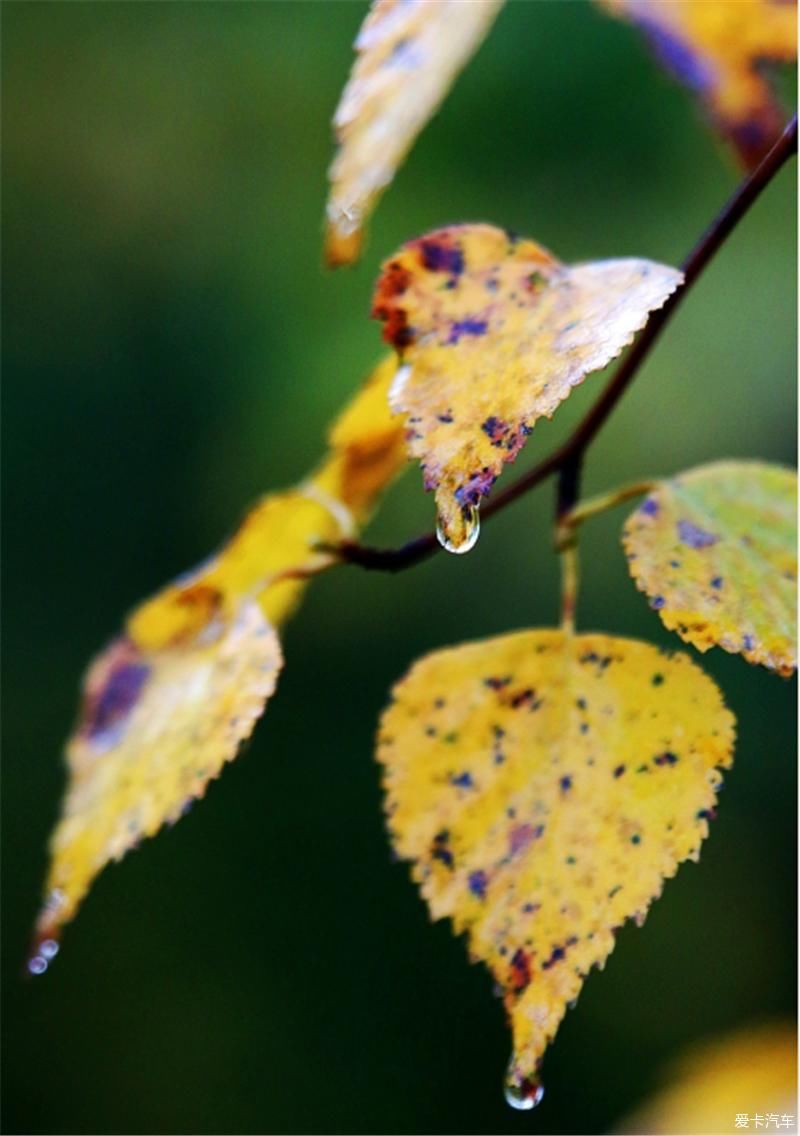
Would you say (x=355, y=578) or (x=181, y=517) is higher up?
(x=181, y=517)

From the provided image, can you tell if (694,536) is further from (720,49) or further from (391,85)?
(720,49)

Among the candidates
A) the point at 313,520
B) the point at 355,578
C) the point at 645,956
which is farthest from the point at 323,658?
the point at 313,520

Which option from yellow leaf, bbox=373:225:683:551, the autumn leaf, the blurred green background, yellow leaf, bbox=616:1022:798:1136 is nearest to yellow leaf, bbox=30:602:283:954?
the autumn leaf

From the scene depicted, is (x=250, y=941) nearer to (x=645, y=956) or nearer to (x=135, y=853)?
(x=135, y=853)

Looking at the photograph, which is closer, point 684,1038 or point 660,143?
point 660,143

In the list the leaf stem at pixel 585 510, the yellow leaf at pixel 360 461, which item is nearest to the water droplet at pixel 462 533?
the leaf stem at pixel 585 510

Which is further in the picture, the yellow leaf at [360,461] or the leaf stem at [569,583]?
the yellow leaf at [360,461]

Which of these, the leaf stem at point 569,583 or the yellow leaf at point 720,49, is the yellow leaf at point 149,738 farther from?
the yellow leaf at point 720,49
